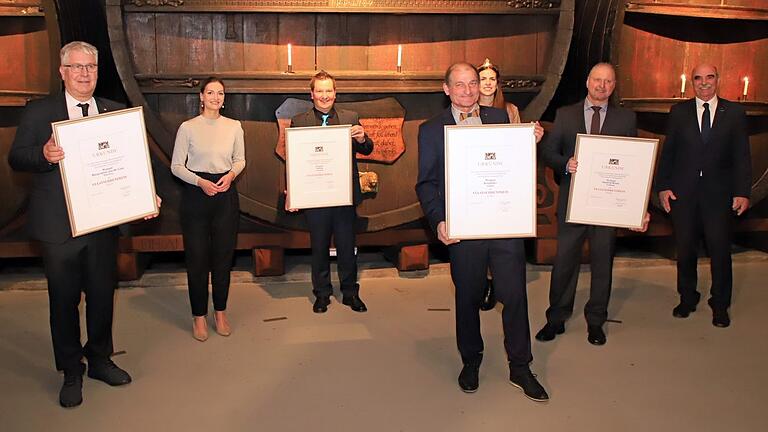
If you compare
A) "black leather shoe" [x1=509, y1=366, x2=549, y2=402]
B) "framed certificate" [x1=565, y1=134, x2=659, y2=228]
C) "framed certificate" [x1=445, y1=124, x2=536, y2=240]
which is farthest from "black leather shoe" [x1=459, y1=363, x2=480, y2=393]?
"framed certificate" [x1=565, y1=134, x2=659, y2=228]

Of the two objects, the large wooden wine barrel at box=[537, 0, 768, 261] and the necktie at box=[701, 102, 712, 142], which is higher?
the large wooden wine barrel at box=[537, 0, 768, 261]

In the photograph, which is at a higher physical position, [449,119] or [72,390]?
[449,119]

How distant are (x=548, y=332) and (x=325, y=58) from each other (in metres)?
1.84

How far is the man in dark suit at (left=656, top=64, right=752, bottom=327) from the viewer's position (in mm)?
3572

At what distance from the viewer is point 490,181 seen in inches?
103

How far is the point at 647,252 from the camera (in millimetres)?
4809

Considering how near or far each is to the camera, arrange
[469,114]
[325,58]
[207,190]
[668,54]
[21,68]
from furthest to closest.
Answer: [668,54] < [325,58] < [21,68] < [207,190] < [469,114]

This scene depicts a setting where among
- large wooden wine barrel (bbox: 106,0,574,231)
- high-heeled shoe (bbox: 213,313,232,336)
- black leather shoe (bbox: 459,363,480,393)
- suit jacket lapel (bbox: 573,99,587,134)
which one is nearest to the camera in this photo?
black leather shoe (bbox: 459,363,480,393)

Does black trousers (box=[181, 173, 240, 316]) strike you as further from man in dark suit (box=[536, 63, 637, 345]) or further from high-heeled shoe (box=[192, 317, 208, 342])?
man in dark suit (box=[536, 63, 637, 345])

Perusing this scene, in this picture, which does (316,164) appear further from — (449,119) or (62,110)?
(62,110)

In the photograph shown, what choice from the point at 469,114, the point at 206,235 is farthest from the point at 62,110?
the point at 469,114

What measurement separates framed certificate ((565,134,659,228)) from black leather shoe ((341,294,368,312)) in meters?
1.10

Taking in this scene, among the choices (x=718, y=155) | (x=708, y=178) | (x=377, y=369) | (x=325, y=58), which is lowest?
(x=377, y=369)

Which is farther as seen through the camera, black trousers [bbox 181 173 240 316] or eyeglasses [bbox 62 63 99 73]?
black trousers [bbox 181 173 240 316]
